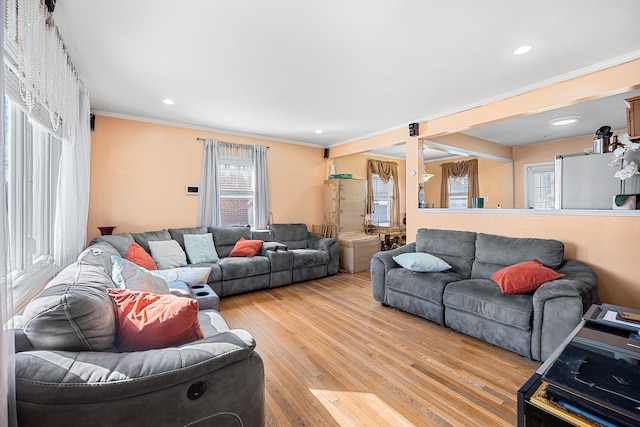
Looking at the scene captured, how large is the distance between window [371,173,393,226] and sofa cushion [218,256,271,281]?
11.8 ft

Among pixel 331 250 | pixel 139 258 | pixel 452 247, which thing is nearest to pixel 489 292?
pixel 452 247

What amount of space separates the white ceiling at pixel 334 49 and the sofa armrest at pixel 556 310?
6.42 feet

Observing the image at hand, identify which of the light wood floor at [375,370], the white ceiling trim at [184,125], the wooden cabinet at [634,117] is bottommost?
the light wood floor at [375,370]

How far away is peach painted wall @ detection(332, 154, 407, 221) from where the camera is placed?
21.3ft

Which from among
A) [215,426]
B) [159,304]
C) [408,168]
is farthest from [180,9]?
[408,168]

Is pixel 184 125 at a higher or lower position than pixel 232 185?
higher

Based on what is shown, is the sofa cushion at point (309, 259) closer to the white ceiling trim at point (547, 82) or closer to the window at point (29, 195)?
the white ceiling trim at point (547, 82)

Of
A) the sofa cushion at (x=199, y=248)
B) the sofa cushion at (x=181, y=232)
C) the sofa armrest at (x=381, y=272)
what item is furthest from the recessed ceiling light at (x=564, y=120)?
the sofa cushion at (x=181, y=232)

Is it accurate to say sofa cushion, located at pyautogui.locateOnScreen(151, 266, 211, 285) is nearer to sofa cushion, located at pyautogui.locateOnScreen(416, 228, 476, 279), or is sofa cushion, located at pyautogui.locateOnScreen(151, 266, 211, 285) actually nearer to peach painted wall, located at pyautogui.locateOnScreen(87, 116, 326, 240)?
peach painted wall, located at pyautogui.locateOnScreen(87, 116, 326, 240)

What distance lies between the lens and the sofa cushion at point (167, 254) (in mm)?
3770

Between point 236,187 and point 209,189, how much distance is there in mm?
510

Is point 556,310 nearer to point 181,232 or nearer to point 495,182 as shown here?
point 181,232

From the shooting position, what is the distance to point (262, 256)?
4465 mm

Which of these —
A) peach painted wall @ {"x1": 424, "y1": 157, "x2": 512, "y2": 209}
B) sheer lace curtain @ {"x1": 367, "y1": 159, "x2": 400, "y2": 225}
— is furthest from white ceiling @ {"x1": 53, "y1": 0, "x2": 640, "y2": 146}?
peach painted wall @ {"x1": 424, "y1": 157, "x2": 512, "y2": 209}
